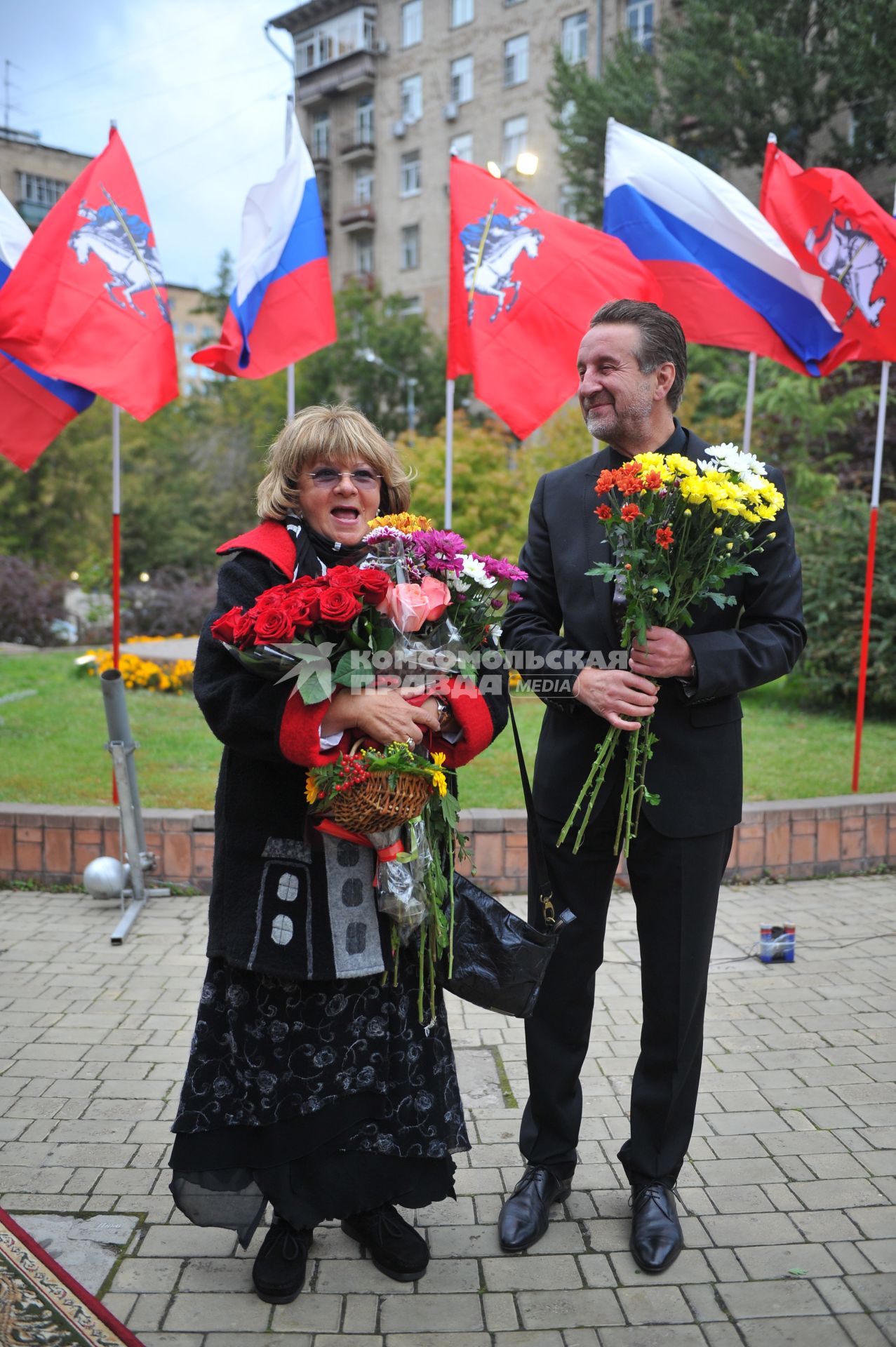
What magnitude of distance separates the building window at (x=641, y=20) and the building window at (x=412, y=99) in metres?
9.68

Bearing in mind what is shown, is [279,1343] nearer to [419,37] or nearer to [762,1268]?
[762,1268]

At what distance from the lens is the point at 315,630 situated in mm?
2355

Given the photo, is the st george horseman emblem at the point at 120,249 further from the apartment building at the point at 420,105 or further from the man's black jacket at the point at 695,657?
the apartment building at the point at 420,105

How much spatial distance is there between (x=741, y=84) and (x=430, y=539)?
82.4 ft

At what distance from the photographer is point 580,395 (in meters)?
2.84

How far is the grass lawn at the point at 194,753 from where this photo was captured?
6.75m

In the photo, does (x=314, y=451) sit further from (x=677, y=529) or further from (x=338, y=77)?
(x=338, y=77)

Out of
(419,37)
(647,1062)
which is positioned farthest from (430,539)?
(419,37)

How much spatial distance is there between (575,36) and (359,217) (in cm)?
1058

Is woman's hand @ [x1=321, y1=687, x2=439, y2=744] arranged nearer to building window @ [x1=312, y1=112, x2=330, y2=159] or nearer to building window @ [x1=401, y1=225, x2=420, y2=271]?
building window @ [x1=401, y1=225, x2=420, y2=271]

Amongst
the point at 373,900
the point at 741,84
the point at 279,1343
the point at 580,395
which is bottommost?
the point at 279,1343

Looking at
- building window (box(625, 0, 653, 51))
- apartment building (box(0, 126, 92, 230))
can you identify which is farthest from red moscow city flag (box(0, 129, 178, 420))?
apartment building (box(0, 126, 92, 230))

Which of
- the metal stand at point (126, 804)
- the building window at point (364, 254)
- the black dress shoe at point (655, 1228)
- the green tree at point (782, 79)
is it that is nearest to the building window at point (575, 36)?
the green tree at point (782, 79)

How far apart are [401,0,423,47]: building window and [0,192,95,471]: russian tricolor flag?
37.7 metres
